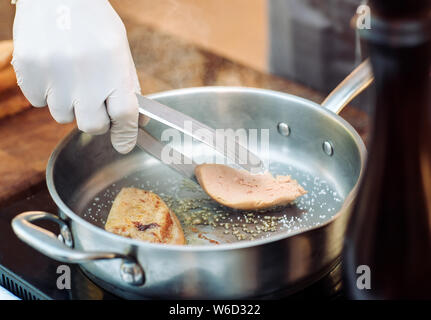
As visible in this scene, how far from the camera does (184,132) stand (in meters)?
0.72

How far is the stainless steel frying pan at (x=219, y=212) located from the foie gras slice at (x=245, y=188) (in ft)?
0.08

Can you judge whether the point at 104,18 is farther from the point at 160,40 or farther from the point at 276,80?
the point at 160,40

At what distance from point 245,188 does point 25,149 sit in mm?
440

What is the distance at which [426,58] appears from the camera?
1.26 feet

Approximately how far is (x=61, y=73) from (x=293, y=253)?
401 mm

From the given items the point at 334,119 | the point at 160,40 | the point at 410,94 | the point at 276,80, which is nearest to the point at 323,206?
the point at 334,119

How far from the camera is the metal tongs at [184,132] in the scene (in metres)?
0.74

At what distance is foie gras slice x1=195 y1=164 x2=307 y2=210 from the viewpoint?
83 cm
